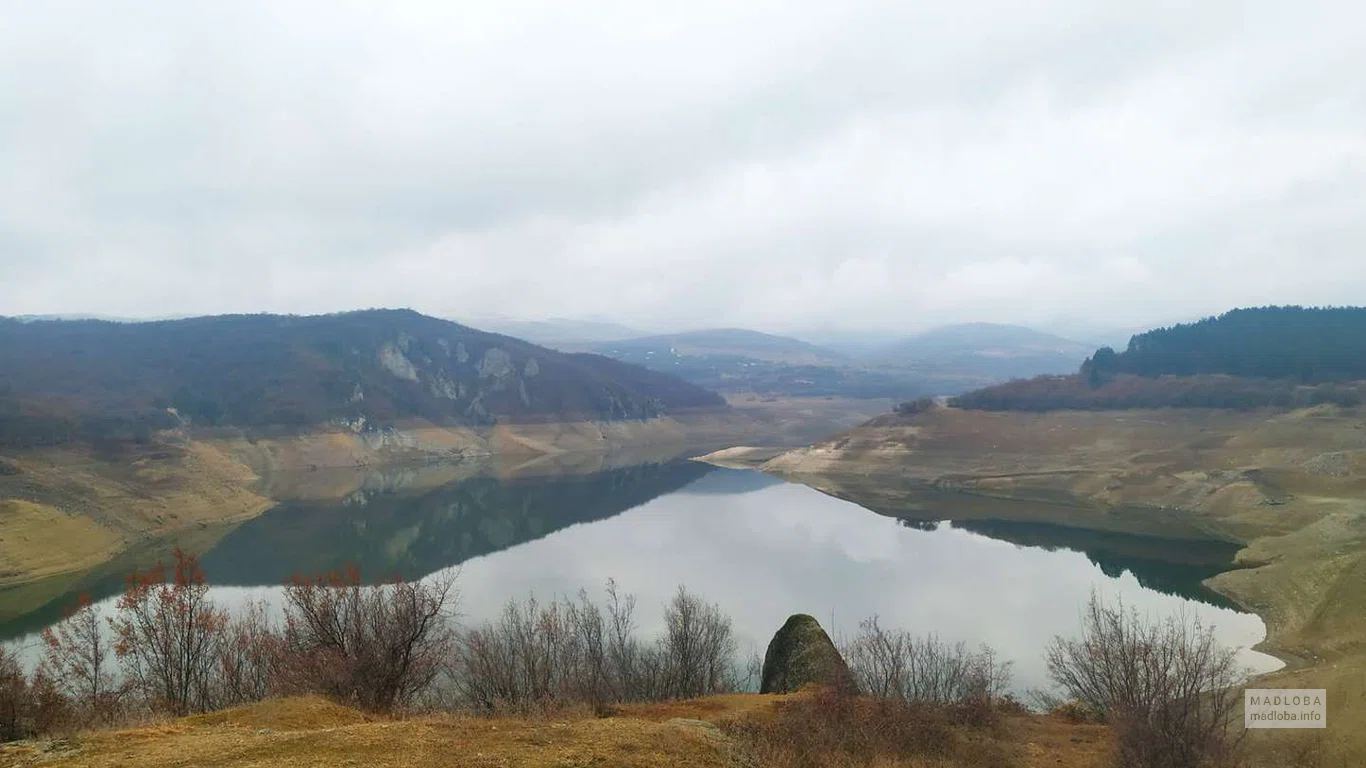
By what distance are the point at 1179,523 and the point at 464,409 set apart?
10579cm

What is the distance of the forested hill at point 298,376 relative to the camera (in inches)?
3984

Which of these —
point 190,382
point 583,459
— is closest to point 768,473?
point 583,459

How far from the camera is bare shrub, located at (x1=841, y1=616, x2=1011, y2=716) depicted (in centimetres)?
1906

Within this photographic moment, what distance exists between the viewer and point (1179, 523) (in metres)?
54.8

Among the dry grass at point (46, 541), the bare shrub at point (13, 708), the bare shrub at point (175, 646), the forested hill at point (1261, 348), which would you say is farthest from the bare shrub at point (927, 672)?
the forested hill at point (1261, 348)

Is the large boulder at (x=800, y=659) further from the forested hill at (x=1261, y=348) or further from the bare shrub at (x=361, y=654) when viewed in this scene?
the forested hill at (x=1261, y=348)

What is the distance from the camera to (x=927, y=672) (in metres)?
23.8

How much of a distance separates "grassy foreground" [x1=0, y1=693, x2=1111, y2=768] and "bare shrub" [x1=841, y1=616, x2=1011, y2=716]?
213 inches

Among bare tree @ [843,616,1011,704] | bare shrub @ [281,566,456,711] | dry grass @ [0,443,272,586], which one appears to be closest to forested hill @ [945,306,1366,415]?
bare tree @ [843,616,1011,704]

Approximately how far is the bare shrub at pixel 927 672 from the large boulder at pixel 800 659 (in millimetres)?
883

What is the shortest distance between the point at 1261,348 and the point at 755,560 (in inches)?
3419

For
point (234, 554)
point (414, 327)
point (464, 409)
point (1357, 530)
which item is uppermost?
point (414, 327)

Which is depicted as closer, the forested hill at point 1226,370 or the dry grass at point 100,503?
the dry grass at point 100,503

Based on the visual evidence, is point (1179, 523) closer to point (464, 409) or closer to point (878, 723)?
point (878, 723)
